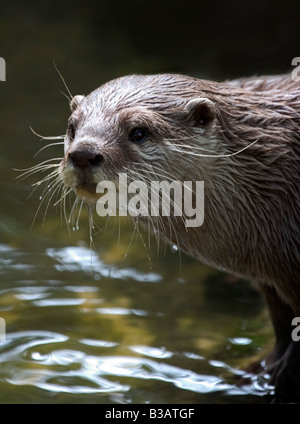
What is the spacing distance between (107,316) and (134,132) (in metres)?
A: 1.43

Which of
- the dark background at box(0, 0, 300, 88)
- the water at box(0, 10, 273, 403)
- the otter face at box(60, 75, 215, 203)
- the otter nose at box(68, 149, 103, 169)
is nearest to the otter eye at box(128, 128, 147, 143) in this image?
the otter face at box(60, 75, 215, 203)

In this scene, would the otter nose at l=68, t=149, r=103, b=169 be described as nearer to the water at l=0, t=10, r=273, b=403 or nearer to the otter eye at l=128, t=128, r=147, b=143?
the otter eye at l=128, t=128, r=147, b=143

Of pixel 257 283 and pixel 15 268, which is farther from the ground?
pixel 15 268

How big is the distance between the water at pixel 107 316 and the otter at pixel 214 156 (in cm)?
43

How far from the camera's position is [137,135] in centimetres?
311

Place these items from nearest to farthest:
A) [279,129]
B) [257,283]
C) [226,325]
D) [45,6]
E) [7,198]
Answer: [279,129], [257,283], [226,325], [7,198], [45,6]

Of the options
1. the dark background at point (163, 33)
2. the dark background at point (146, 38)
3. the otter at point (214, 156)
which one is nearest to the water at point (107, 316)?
the otter at point (214, 156)

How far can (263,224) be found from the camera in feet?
11.2

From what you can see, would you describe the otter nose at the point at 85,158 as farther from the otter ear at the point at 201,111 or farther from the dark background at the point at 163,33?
the dark background at the point at 163,33

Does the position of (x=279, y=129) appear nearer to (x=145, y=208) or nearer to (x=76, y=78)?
(x=145, y=208)

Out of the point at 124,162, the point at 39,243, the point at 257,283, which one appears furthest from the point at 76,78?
the point at 124,162

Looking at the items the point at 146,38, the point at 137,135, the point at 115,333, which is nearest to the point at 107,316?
the point at 115,333
